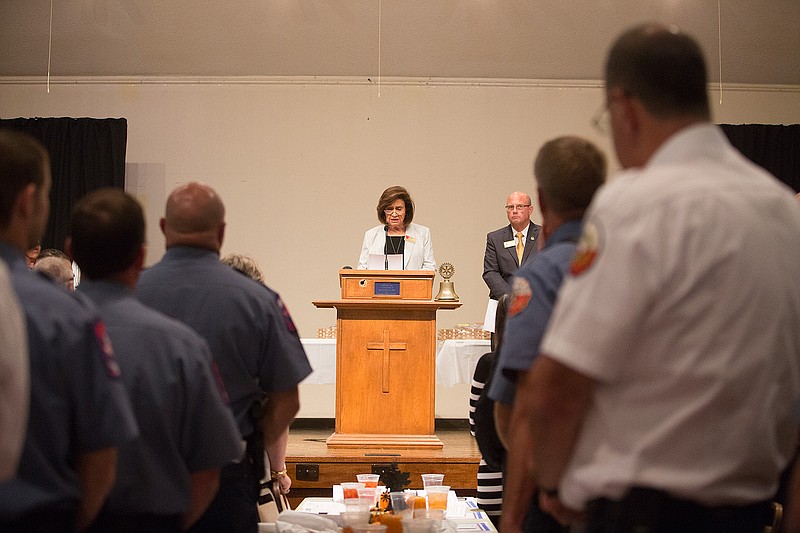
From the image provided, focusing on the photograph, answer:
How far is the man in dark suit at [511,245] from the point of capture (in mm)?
6668

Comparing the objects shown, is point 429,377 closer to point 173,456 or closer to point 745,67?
point 173,456

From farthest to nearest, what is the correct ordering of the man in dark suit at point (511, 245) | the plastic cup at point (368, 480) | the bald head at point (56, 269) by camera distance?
the man in dark suit at point (511, 245) < the bald head at point (56, 269) < the plastic cup at point (368, 480)

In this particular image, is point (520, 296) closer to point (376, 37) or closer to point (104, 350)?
point (104, 350)

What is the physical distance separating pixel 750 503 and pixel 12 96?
8.75m

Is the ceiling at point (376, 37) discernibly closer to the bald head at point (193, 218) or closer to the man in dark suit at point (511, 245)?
the man in dark suit at point (511, 245)

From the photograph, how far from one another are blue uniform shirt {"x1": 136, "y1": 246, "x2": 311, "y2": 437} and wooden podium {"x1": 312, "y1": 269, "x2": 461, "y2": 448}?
104 inches

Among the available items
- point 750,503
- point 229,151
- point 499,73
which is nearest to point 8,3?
point 229,151

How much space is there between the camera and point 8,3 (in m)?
8.00

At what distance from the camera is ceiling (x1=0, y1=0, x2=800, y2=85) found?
7945mm

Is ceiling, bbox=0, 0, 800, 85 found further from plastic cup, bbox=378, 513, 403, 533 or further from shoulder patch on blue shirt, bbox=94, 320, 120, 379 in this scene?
shoulder patch on blue shirt, bbox=94, 320, 120, 379

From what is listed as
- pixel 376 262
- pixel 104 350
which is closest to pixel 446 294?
pixel 376 262

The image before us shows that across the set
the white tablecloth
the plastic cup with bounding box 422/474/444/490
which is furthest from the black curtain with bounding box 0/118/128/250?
the plastic cup with bounding box 422/474/444/490

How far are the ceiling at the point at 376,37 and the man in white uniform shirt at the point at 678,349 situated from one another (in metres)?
7.00

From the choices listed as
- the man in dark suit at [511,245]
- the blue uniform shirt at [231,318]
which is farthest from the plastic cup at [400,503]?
the man in dark suit at [511,245]
